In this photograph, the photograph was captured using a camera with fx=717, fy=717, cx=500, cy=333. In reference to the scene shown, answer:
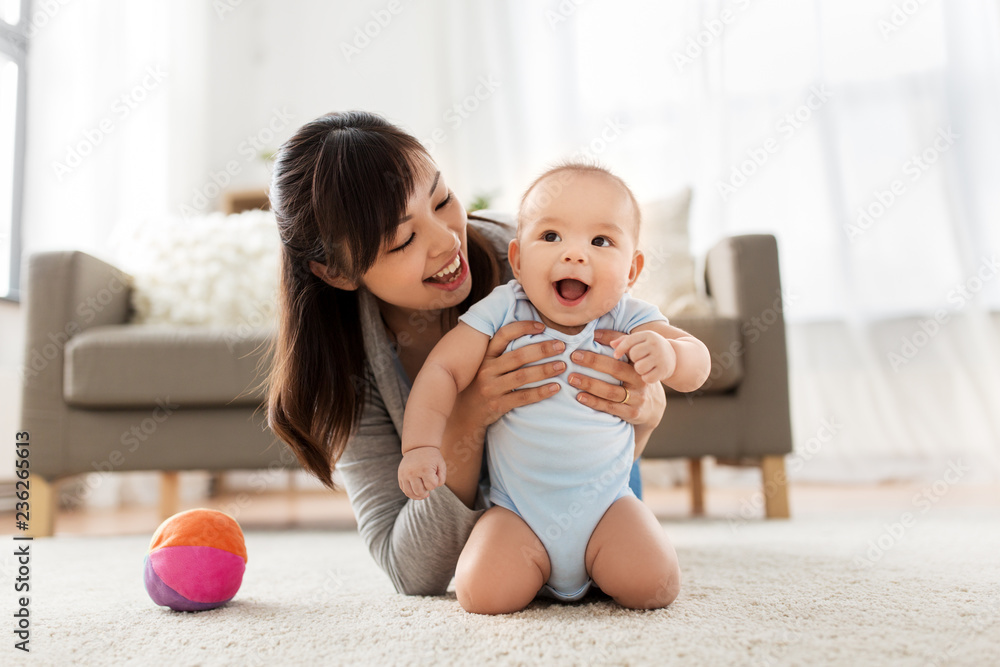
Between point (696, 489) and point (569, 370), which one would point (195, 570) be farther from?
point (696, 489)

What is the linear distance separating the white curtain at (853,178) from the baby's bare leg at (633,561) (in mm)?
2037

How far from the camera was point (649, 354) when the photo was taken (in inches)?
31.0

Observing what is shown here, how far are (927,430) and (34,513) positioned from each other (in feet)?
9.15

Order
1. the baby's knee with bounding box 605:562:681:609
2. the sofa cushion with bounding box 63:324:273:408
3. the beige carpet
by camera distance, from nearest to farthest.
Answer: the beige carpet
the baby's knee with bounding box 605:562:681:609
the sofa cushion with bounding box 63:324:273:408

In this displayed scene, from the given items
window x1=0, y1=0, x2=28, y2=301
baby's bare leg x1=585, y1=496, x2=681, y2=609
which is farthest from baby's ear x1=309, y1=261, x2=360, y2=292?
window x1=0, y1=0, x2=28, y2=301

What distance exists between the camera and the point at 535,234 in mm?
853

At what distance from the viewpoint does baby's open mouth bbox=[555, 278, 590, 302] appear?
84cm

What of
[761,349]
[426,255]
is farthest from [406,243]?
[761,349]

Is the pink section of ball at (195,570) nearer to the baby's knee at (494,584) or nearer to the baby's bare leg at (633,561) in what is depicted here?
the baby's knee at (494,584)

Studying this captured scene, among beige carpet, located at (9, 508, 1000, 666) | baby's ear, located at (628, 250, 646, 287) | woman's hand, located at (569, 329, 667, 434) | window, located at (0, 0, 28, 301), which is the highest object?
window, located at (0, 0, 28, 301)

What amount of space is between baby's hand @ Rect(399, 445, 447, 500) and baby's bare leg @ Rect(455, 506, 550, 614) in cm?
11

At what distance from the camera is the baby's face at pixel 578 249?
83cm

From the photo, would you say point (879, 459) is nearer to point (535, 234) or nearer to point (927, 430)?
point (927, 430)

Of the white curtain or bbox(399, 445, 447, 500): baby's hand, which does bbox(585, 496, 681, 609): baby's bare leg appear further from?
the white curtain
